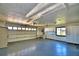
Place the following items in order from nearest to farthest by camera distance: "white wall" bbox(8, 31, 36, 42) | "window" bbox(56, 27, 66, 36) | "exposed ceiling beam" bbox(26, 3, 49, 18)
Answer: "exposed ceiling beam" bbox(26, 3, 49, 18)
"white wall" bbox(8, 31, 36, 42)
"window" bbox(56, 27, 66, 36)

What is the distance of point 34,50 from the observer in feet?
8.48

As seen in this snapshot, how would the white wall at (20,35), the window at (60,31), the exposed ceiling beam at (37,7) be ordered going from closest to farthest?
the exposed ceiling beam at (37,7)
the white wall at (20,35)
the window at (60,31)

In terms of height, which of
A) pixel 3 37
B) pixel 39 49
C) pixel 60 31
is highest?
pixel 60 31

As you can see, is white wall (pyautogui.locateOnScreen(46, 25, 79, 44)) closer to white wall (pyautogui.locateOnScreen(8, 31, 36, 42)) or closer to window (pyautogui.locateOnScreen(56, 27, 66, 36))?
window (pyautogui.locateOnScreen(56, 27, 66, 36))

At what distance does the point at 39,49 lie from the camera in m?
2.67

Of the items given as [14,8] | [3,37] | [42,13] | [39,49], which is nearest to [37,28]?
[42,13]

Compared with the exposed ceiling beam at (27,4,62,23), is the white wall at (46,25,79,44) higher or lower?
lower

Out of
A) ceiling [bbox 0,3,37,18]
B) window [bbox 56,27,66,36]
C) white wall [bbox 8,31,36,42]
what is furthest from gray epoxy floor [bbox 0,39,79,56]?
ceiling [bbox 0,3,37,18]

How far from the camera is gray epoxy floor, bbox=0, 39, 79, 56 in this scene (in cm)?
239

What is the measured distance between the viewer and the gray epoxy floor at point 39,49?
2395 mm

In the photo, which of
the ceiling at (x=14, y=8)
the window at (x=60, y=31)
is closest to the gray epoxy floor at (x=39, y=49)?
the window at (x=60, y=31)

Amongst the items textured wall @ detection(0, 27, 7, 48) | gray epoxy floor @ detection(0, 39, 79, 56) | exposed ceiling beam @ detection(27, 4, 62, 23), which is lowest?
gray epoxy floor @ detection(0, 39, 79, 56)

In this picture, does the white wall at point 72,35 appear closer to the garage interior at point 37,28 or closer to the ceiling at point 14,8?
the garage interior at point 37,28

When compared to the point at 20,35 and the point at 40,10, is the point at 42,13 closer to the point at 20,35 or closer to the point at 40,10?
the point at 40,10
